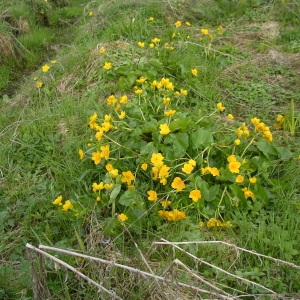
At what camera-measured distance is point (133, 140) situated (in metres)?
2.67

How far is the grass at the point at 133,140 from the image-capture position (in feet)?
6.80

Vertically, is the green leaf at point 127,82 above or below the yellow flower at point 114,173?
above

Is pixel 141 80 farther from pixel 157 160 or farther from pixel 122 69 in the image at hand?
pixel 157 160

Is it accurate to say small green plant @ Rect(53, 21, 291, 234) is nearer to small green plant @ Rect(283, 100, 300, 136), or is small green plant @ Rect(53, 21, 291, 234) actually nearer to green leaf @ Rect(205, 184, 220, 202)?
green leaf @ Rect(205, 184, 220, 202)

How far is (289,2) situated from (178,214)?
3.83 meters

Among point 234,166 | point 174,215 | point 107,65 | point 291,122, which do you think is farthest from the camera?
point 107,65

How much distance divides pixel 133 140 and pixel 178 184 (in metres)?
0.52

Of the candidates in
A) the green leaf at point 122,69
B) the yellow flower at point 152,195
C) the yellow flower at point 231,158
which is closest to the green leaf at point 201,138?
the yellow flower at point 231,158

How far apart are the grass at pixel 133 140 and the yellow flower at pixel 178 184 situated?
0.20 m

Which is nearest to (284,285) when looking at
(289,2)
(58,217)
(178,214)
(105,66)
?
(178,214)

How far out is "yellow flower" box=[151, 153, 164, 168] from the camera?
2.35 m

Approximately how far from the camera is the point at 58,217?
2.49 m

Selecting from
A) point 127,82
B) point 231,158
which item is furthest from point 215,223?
point 127,82

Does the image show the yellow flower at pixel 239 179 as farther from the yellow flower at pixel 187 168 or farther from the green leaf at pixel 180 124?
the green leaf at pixel 180 124
